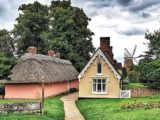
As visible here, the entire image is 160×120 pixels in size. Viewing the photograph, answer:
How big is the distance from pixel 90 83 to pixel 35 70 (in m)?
8.37

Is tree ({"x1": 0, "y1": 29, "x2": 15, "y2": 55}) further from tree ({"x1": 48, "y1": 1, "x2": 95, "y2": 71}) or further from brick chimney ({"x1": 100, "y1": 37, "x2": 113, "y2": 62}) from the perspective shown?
brick chimney ({"x1": 100, "y1": 37, "x2": 113, "y2": 62})

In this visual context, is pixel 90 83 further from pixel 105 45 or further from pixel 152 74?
pixel 152 74

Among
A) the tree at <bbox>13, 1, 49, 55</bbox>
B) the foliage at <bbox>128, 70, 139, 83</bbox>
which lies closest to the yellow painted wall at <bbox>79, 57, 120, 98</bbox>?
the foliage at <bbox>128, 70, 139, 83</bbox>

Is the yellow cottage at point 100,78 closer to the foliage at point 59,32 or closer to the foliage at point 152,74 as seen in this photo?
the foliage at point 152,74

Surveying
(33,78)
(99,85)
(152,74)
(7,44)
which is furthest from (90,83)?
(7,44)

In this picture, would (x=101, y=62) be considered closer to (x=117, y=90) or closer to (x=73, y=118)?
(x=117, y=90)

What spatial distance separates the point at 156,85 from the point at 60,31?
33.9 m

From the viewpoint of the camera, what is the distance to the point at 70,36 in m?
76.0

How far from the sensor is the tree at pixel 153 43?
81750 millimetres

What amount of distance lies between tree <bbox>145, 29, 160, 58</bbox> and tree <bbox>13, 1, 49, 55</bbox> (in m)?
24.1

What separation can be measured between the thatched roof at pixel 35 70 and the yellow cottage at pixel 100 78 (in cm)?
567

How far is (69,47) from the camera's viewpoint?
75.1m

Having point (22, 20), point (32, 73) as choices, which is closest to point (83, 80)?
point (32, 73)

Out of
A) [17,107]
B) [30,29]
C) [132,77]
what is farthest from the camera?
[30,29]
